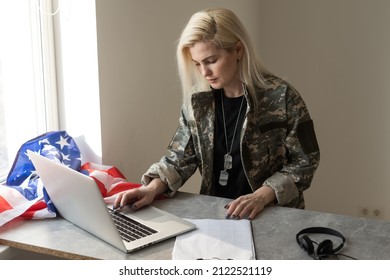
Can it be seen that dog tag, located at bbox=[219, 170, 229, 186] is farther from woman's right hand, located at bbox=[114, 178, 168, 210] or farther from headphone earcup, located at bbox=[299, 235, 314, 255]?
headphone earcup, located at bbox=[299, 235, 314, 255]

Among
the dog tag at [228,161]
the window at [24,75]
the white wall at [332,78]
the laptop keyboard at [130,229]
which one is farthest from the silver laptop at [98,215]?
the white wall at [332,78]

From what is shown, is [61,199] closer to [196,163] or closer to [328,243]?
[196,163]

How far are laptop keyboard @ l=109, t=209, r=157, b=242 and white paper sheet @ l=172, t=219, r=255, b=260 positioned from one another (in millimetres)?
97

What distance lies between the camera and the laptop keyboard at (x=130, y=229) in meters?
1.33

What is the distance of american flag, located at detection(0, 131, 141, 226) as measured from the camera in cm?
149

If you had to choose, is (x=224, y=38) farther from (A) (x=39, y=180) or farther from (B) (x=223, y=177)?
(A) (x=39, y=180)

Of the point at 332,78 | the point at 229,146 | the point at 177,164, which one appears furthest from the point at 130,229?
the point at 332,78

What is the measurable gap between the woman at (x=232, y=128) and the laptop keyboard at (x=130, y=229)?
9 centimetres

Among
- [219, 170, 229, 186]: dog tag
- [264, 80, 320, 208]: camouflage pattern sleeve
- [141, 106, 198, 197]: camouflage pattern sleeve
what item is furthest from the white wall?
[264, 80, 320, 208]: camouflage pattern sleeve

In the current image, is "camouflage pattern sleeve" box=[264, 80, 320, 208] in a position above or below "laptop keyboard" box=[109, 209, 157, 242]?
above

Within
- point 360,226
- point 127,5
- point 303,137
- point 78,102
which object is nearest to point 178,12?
point 127,5

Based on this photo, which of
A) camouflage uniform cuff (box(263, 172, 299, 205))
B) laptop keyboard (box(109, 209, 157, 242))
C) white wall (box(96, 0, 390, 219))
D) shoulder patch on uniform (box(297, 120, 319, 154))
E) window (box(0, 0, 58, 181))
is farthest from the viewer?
white wall (box(96, 0, 390, 219))

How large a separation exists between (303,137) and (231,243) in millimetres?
557

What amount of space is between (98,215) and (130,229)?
0.15m
